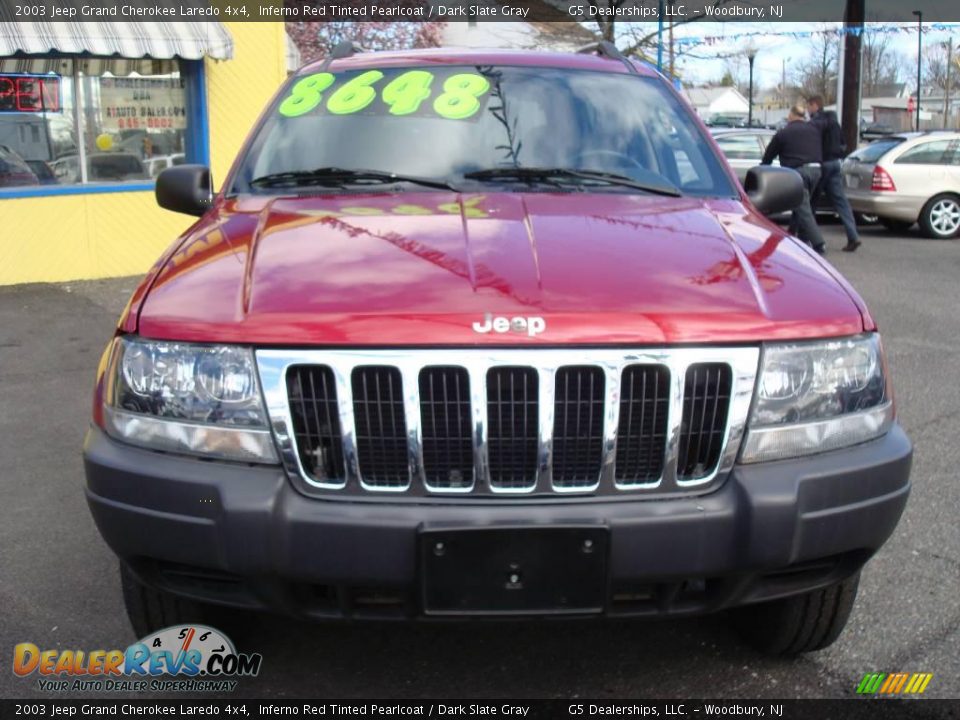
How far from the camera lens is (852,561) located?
2.67 meters

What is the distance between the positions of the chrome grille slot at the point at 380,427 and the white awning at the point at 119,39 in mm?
8806

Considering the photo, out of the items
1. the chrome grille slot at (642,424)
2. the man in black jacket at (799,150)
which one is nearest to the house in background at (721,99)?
the man in black jacket at (799,150)

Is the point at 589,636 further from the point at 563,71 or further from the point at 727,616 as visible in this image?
the point at 563,71

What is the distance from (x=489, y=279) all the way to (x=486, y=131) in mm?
1300

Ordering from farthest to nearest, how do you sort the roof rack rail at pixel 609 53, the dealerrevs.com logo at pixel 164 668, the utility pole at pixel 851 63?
the utility pole at pixel 851 63 < the roof rack rail at pixel 609 53 < the dealerrevs.com logo at pixel 164 668

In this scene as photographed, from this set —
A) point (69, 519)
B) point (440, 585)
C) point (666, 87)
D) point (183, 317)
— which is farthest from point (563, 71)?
point (69, 519)

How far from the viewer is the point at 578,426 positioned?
7.95 ft

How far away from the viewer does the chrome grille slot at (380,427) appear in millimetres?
2391

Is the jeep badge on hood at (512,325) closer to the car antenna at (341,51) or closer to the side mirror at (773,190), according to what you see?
the side mirror at (773,190)

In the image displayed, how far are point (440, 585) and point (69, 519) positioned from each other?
249 centimetres

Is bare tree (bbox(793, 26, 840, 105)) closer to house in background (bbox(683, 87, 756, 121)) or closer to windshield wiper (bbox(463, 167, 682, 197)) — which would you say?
house in background (bbox(683, 87, 756, 121))

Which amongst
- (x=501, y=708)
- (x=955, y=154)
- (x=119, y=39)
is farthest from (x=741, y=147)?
(x=501, y=708)

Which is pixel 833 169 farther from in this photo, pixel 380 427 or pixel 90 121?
pixel 380 427

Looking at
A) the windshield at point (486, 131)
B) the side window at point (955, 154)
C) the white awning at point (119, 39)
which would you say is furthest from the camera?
the side window at point (955, 154)
